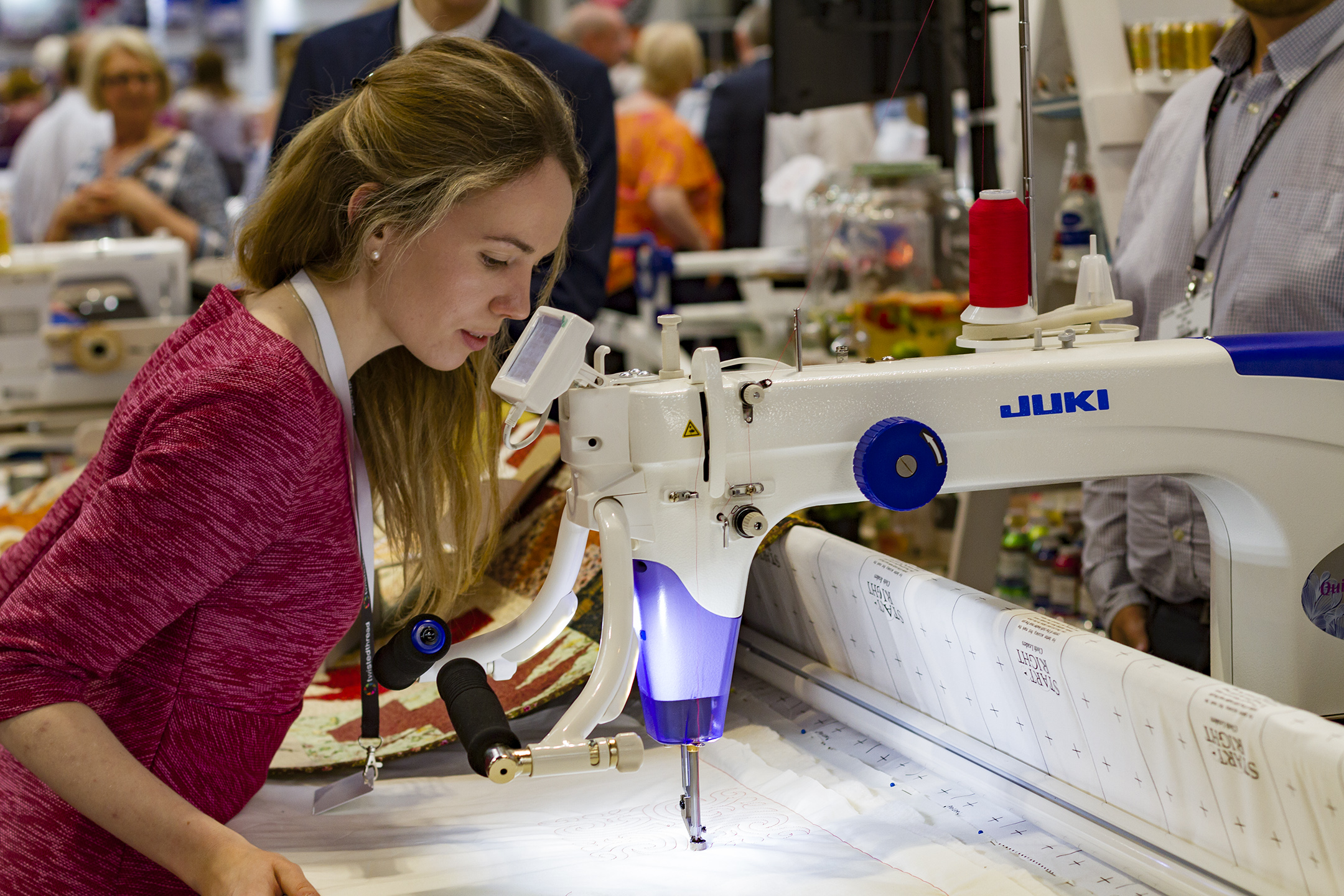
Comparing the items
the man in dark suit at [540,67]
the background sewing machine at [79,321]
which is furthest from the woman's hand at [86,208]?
the man in dark suit at [540,67]

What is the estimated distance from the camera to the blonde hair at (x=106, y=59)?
3697mm

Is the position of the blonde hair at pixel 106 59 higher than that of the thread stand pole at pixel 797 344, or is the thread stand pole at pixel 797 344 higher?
the blonde hair at pixel 106 59

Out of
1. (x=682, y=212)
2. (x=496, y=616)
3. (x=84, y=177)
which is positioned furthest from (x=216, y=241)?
(x=496, y=616)

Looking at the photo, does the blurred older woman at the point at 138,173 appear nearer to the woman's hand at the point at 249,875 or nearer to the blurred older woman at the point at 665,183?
the blurred older woman at the point at 665,183

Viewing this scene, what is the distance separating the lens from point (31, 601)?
89cm

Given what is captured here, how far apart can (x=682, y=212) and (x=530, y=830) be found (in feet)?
10.5

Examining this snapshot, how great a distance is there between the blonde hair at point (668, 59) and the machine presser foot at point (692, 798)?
157 inches

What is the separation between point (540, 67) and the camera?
82.1 inches

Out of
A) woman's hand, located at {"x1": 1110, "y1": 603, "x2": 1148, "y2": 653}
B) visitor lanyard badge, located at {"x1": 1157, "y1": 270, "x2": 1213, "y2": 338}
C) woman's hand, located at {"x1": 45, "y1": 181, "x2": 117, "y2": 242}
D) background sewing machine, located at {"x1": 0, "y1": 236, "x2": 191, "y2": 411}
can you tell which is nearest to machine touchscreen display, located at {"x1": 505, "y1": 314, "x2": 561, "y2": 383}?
visitor lanyard badge, located at {"x1": 1157, "y1": 270, "x2": 1213, "y2": 338}

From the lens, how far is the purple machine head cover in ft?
3.24

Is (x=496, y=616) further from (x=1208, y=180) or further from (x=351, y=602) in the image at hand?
(x=1208, y=180)

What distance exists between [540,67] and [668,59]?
8.87 feet

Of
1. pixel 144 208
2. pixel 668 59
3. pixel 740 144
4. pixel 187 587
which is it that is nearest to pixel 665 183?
pixel 740 144

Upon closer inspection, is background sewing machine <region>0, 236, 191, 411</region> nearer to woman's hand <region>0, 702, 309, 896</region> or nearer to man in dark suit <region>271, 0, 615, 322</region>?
man in dark suit <region>271, 0, 615, 322</region>
